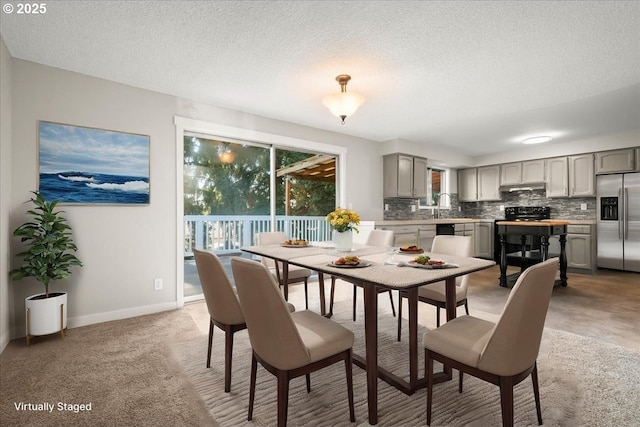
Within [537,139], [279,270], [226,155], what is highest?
[537,139]

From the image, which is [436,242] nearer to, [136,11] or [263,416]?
[263,416]

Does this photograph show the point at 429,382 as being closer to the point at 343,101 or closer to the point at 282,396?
the point at 282,396

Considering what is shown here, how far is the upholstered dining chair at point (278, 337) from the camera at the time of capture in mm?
1320

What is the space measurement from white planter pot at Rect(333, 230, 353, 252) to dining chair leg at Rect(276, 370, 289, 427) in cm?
121

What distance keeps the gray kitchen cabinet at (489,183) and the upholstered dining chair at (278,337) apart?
660 centimetres

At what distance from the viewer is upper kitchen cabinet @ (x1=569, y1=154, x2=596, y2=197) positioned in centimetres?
552

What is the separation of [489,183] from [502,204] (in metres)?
0.58

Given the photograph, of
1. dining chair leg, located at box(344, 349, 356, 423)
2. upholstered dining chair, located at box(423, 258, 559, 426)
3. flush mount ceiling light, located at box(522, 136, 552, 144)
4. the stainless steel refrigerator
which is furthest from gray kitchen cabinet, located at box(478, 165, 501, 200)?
dining chair leg, located at box(344, 349, 356, 423)

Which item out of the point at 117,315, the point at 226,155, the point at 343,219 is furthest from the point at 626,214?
the point at 117,315

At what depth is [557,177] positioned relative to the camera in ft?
19.4

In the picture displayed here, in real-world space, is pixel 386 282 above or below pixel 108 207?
below

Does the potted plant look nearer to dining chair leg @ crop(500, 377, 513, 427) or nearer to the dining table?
the dining table

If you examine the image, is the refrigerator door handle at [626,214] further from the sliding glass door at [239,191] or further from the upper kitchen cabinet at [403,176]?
the sliding glass door at [239,191]

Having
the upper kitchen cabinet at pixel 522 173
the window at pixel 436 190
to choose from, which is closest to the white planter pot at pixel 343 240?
the window at pixel 436 190
